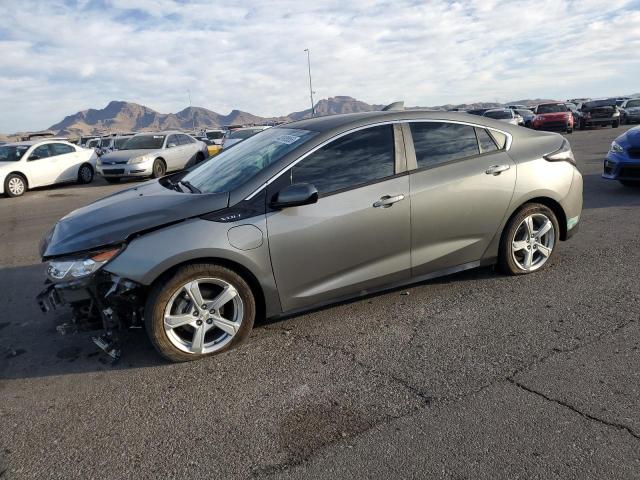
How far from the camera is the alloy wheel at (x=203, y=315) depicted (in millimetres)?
3465

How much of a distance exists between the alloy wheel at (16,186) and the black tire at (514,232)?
45.6 feet

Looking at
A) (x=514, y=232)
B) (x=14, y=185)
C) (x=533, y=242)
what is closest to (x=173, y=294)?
(x=514, y=232)

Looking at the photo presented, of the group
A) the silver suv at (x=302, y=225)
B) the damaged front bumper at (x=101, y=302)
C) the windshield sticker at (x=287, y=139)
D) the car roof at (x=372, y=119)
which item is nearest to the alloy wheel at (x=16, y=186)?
the silver suv at (x=302, y=225)

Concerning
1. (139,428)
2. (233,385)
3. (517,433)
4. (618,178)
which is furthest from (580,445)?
(618,178)

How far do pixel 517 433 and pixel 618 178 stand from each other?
7.54 m

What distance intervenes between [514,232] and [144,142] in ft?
48.8

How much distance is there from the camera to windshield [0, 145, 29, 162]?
1451cm

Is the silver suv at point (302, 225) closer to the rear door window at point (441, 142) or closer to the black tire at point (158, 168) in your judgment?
the rear door window at point (441, 142)

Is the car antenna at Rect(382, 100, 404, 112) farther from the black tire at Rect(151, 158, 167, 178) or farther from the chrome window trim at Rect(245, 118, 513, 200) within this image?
the black tire at Rect(151, 158, 167, 178)

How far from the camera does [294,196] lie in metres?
3.56

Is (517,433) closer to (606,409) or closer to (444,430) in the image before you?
(444,430)

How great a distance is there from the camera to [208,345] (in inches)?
143

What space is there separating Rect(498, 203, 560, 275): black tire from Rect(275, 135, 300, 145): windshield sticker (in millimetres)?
2110

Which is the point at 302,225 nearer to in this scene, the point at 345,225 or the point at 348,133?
the point at 345,225
